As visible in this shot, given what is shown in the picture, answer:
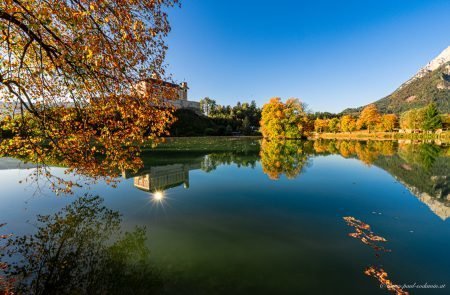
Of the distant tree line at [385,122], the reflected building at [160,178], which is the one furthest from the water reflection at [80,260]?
the distant tree line at [385,122]

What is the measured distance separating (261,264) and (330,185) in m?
10.1

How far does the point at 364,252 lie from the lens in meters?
6.22

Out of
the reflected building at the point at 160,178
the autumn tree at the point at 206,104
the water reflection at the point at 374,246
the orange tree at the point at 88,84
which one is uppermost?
the autumn tree at the point at 206,104

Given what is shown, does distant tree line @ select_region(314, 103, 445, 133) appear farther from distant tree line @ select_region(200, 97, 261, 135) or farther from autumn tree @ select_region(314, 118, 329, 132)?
distant tree line @ select_region(200, 97, 261, 135)

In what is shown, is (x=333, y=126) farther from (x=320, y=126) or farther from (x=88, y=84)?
(x=88, y=84)

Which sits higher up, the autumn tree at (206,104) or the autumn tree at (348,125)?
the autumn tree at (206,104)

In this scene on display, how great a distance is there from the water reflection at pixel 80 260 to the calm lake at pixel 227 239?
26 mm

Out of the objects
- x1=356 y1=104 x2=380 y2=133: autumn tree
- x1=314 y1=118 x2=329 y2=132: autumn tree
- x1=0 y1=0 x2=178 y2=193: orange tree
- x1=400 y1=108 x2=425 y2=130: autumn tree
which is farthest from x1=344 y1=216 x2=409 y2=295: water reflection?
x1=314 y1=118 x2=329 y2=132: autumn tree

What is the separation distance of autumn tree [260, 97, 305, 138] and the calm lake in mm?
46933

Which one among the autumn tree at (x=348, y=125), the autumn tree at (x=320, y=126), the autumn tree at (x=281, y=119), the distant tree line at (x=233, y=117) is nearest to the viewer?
the autumn tree at (x=281, y=119)

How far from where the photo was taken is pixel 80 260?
19.1 feet

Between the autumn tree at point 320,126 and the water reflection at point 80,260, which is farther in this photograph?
the autumn tree at point 320,126

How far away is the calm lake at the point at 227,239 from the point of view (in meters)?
5.03

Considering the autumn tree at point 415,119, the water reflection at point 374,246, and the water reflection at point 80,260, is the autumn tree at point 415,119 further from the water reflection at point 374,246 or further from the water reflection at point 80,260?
the water reflection at point 80,260
